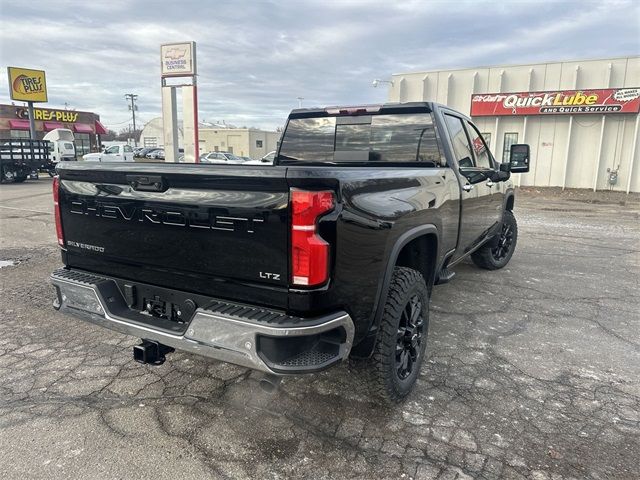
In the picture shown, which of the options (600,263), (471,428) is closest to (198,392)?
(471,428)

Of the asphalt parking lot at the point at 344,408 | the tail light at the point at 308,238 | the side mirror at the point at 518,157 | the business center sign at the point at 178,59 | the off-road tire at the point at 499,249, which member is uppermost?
the business center sign at the point at 178,59

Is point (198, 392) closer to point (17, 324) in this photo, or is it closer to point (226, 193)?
point (226, 193)

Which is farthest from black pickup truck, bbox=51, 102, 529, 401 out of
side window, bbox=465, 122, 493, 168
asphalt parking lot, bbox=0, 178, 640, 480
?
side window, bbox=465, 122, 493, 168

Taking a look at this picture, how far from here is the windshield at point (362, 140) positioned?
13.1ft

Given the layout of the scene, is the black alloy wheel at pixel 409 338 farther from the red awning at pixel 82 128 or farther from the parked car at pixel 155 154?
the red awning at pixel 82 128

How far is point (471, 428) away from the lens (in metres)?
2.75

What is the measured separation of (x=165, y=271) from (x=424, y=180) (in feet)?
5.78

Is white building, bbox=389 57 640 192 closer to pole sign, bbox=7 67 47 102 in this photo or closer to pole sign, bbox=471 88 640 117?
pole sign, bbox=471 88 640 117

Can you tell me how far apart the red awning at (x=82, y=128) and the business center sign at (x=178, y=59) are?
29.1 m

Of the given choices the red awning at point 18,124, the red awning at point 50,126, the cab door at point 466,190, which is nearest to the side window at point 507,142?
the cab door at point 466,190

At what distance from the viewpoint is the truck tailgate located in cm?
223

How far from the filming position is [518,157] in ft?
17.5

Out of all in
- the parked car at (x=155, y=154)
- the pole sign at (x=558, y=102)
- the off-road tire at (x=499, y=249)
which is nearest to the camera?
the off-road tire at (x=499, y=249)

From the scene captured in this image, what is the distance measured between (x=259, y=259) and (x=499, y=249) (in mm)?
4890
